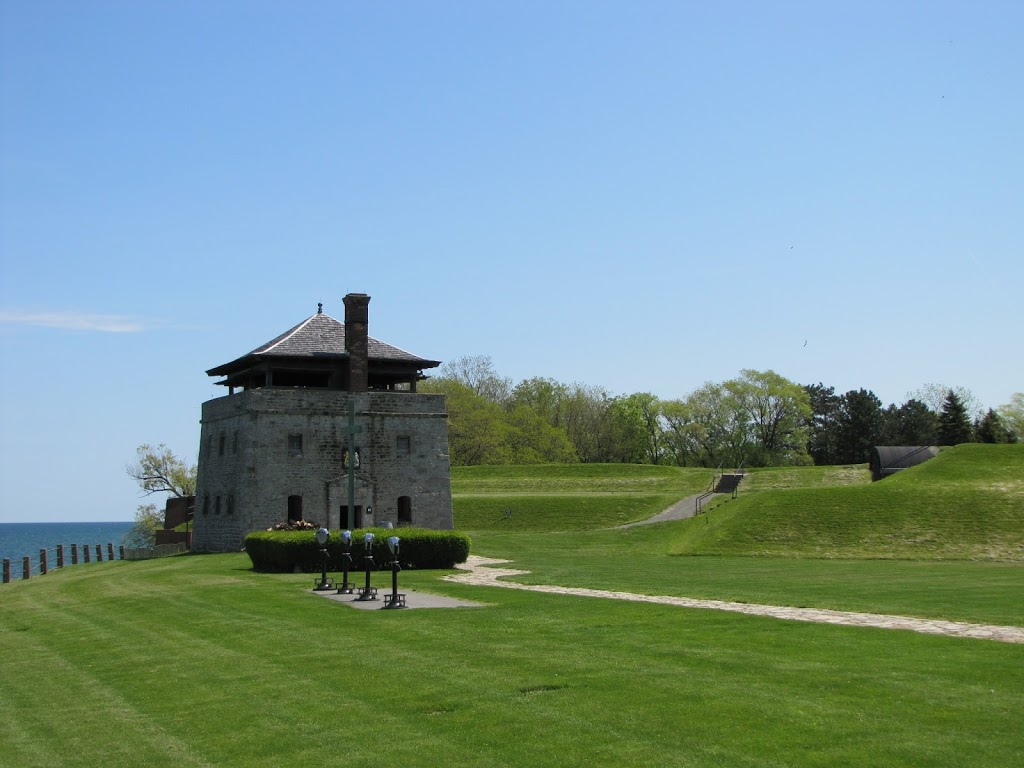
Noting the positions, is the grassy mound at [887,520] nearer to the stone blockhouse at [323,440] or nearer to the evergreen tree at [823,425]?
the stone blockhouse at [323,440]

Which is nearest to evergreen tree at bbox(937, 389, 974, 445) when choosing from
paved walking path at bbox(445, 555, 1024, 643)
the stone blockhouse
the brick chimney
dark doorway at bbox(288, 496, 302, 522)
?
the stone blockhouse

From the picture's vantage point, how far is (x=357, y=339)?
1694 inches

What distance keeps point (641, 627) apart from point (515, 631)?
5.93 feet

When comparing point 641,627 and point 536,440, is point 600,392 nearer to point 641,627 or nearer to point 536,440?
point 536,440

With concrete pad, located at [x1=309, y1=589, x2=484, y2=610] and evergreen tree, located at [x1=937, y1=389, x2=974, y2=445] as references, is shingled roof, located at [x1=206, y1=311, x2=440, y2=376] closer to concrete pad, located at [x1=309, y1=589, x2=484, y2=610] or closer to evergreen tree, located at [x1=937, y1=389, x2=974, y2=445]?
concrete pad, located at [x1=309, y1=589, x2=484, y2=610]

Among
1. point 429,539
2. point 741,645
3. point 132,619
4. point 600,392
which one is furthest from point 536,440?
point 741,645

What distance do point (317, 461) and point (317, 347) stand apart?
4.91 metres

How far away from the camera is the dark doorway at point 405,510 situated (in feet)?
143

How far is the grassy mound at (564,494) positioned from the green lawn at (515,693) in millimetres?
35735

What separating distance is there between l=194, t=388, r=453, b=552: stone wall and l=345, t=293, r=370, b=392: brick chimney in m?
0.63

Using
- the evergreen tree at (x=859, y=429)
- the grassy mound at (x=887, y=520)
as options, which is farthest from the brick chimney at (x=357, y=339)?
the evergreen tree at (x=859, y=429)

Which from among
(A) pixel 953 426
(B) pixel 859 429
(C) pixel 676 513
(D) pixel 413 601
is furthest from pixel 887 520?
(B) pixel 859 429

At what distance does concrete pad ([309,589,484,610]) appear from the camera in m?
18.7

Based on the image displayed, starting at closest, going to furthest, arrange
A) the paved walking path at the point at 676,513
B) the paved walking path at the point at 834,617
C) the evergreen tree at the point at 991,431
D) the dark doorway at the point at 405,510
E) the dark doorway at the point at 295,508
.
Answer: the paved walking path at the point at 834,617 → the dark doorway at the point at 295,508 → the dark doorway at the point at 405,510 → the paved walking path at the point at 676,513 → the evergreen tree at the point at 991,431
